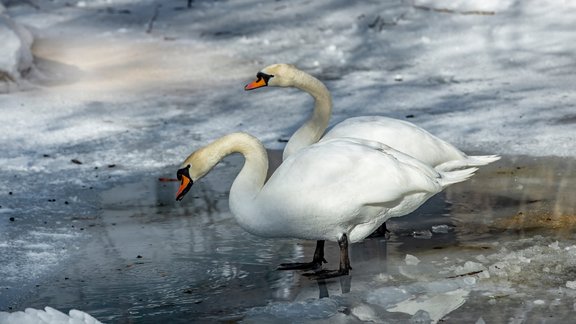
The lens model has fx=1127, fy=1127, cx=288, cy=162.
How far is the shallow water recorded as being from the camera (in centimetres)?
511

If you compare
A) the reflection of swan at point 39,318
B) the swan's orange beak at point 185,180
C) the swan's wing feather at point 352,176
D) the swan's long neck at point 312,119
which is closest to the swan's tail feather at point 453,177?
the swan's wing feather at point 352,176

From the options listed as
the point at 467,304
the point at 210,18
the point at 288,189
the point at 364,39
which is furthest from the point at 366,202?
the point at 210,18

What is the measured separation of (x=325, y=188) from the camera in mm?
5488

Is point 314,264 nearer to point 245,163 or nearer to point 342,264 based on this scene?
point 342,264

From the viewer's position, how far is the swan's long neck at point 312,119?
22.3 feet

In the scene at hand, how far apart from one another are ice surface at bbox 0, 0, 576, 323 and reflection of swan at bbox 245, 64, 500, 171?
0.40 m

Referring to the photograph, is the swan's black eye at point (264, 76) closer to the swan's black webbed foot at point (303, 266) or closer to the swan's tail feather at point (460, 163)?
the swan's tail feather at point (460, 163)

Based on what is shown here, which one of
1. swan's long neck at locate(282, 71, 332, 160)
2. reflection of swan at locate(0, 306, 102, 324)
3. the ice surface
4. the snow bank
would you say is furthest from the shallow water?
the snow bank

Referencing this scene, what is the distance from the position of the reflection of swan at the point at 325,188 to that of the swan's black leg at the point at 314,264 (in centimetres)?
2

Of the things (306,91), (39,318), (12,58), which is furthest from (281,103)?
(39,318)

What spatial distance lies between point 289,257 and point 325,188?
2.35ft

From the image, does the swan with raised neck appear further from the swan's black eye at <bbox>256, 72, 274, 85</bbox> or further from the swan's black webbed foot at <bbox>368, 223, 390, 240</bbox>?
the swan's black webbed foot at <bbox>368, 223, 390, 240</bbox>

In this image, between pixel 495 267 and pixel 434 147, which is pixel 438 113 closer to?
pixel 434 147

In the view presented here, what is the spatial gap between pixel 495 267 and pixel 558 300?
0.54 meters
